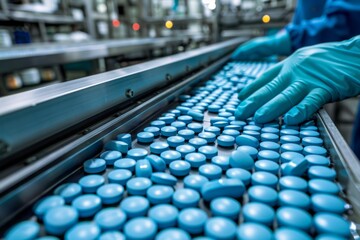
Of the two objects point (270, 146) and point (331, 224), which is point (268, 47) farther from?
point (331, 224)

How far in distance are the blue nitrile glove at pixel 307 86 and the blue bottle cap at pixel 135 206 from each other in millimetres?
579

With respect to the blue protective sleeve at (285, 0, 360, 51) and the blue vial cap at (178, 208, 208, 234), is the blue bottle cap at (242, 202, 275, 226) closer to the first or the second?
the blue vial cap at (178, 208, 208, 234)

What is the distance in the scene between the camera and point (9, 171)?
0.48 m

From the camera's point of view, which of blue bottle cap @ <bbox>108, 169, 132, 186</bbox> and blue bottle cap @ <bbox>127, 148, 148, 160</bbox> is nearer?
blue bottle cap @ <bbox>108, 169, 132, 186</bbox>

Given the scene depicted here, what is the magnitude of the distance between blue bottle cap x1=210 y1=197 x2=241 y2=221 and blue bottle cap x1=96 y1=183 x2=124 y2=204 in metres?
0.20

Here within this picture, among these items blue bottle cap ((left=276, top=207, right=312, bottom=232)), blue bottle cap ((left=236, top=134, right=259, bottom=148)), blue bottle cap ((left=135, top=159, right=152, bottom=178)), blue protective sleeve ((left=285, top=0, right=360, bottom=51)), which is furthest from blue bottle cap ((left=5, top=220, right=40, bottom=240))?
blue protective sleeve ((left=285, top=0, right=360, bottom=51))

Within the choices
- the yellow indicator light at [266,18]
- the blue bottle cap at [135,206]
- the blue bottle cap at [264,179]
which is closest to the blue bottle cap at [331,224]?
the blue bottle cap at [264,179]

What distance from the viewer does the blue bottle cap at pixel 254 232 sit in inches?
15.0

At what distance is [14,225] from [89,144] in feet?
0.88

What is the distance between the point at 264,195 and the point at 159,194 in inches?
8.6

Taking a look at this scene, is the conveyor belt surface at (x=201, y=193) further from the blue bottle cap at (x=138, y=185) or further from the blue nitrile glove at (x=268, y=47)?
the blue nitrile glove at (x=268, y=47)

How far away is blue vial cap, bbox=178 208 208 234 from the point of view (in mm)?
417

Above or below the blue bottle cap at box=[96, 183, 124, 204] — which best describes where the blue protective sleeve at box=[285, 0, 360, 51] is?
above

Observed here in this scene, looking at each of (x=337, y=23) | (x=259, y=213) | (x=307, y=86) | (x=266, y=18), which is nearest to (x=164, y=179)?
(x=259, y=213)
